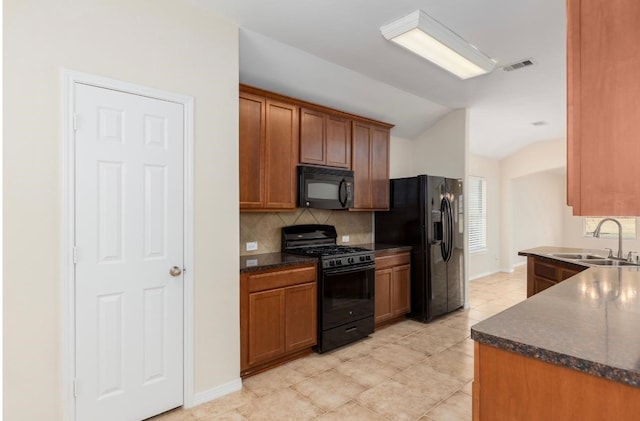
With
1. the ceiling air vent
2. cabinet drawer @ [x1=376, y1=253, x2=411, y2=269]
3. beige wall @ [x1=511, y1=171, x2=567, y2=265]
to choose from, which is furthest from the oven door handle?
beige wall @ [x1=511, y1=171, x2=567, y2=265]

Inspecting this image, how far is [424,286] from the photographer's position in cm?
436

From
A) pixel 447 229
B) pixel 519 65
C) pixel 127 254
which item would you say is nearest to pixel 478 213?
pixel 447 229

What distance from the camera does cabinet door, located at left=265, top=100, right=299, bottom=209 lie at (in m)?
3.36

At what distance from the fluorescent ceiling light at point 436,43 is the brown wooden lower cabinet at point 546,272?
6.37 feet

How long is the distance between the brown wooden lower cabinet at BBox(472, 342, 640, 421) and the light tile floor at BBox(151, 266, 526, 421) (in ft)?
4.12

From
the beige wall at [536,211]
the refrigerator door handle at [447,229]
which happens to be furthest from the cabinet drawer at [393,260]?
the beige wall at [536,211]

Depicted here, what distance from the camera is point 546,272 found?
3533mm

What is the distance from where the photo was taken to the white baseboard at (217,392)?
2.50 metres

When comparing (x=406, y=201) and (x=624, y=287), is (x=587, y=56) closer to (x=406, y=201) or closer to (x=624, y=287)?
(x=624, y=287)

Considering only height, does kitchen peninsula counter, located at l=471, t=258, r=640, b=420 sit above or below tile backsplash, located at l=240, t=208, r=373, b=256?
below

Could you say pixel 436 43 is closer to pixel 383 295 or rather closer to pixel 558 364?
pixel 558 364

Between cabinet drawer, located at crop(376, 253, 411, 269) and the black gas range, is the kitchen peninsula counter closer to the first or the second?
the black gas range

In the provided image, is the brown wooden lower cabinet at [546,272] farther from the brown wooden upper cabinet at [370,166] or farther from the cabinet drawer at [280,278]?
the cabinet drawer at [280,278]

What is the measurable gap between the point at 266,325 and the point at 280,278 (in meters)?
0.40
